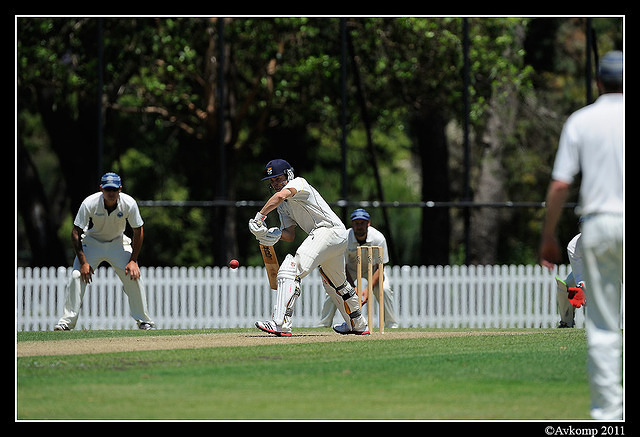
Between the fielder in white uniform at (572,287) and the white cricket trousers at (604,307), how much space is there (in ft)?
21.1

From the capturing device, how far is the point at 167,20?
25172 millimetres

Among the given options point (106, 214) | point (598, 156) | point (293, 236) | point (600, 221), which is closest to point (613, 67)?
point (598, 156)

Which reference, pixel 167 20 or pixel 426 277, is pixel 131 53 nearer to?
pixel 167 20

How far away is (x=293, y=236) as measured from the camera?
37.5 ft

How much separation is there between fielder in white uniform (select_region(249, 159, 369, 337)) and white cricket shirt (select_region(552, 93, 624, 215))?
4.32m

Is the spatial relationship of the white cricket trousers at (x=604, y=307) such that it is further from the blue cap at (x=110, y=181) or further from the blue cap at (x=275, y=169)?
the blue cap at (x=110, y=181)

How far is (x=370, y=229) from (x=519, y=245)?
2277cm

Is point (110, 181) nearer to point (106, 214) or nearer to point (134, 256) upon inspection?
point (106, 214)

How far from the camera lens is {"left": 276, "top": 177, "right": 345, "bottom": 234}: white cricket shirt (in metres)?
11.2

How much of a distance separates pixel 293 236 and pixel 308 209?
0.32 m

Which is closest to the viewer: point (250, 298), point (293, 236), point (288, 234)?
point (293, 236)
